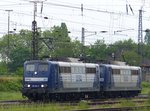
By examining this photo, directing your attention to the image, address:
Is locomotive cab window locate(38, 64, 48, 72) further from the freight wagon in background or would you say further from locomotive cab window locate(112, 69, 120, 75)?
the freight wagon in background

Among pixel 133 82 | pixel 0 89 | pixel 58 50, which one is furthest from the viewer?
pixel 58 50

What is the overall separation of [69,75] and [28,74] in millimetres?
3100

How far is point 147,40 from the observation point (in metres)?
195

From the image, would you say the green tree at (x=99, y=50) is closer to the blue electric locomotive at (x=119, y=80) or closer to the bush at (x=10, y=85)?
the bush at (x=10, y=85)

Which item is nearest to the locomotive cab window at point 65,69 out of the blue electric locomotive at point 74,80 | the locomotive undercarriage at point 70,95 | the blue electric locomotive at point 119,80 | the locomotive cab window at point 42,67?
the blue electric locomotive at point 74,80

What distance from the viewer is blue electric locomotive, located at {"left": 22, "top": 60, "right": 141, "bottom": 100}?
33188mm

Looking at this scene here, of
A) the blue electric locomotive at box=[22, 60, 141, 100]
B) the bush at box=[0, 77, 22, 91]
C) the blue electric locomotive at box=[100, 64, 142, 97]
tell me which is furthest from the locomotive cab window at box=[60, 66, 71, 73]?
the bush at box=[0, 77, 22, 91]

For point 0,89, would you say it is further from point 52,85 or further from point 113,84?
point 52,85

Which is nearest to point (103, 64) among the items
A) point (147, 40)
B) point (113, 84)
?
point (113, 84)

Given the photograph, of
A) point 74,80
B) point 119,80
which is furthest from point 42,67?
point 119,80

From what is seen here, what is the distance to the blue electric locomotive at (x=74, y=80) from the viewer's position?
33.2 meters

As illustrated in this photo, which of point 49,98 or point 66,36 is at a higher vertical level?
point 66,36

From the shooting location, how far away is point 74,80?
3578 cm

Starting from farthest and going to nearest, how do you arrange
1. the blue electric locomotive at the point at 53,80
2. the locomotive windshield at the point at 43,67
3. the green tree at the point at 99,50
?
1. the green tree at the point at 99,50
2. the locomotive windshield at the point at 43,67
3. the blue electric locomotive at the point at 53,80
